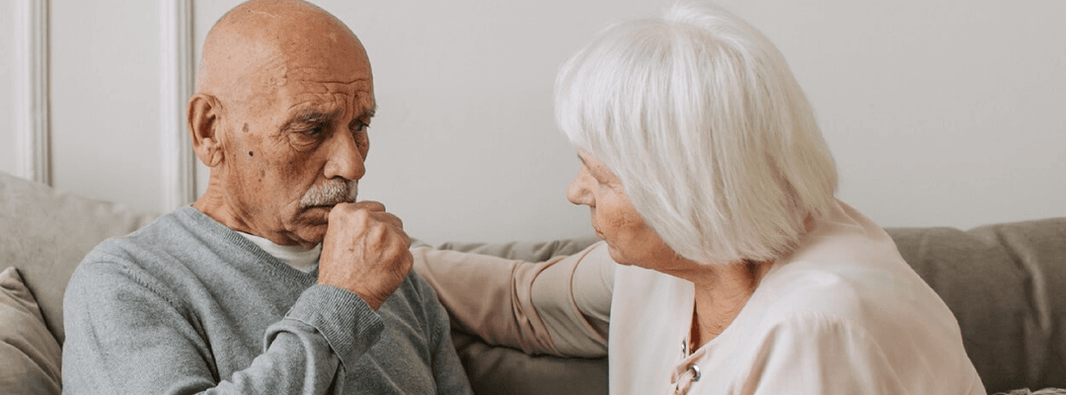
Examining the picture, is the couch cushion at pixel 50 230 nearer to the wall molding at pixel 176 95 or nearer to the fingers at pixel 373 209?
the wall molding at pixel 176 95

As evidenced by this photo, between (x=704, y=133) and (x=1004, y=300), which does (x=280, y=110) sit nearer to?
(x=704, y=133)

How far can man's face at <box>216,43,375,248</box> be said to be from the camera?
1.37 meters

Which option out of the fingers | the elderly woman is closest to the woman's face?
the elderly woman

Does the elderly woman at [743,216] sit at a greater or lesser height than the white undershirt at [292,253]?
greater

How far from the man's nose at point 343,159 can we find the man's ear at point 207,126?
0.17 meters

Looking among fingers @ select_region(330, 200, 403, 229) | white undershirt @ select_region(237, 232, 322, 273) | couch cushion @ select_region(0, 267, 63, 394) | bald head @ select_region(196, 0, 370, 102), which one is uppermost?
bald head @ select_region(196, 0, 370, 102)

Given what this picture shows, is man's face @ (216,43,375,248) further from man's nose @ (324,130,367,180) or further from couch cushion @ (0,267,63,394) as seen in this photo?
couch cushion @ (0,267,63,394)

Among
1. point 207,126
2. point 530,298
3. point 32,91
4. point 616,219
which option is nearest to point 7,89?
point 32,91

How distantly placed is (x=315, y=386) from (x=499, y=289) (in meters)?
0.68

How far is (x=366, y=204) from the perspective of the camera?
1438 millimetres

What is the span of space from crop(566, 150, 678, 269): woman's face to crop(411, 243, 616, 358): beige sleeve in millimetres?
362

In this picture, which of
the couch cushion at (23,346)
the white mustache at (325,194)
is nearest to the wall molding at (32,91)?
the couch cushion at (23,346)

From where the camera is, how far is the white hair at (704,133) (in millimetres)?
1235

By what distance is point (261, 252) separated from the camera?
1465 millimetres
